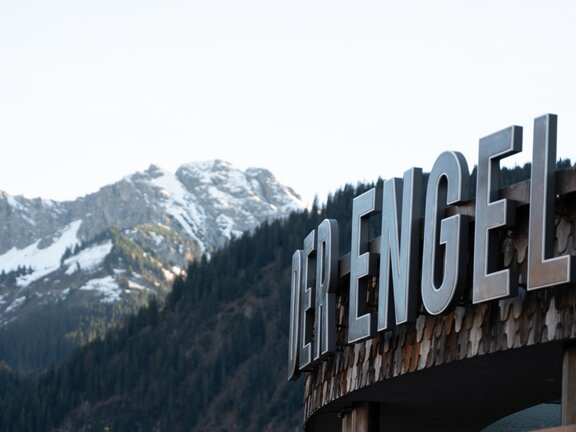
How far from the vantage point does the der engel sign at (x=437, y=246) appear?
23.3m

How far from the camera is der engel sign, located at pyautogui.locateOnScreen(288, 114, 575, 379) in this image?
23.3 meters

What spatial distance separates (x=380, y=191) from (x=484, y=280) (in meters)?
6.47

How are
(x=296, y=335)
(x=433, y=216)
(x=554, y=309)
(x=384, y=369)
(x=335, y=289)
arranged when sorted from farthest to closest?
(x=296, y=335) < (x=335, y=289) < (x=384, y=369) < (x=433, y=216) < (x=554, y=309)

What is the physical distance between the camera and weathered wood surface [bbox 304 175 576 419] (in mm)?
23406

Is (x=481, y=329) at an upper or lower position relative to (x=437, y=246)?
lower

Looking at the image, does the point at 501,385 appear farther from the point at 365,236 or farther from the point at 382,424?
the point at 382,424

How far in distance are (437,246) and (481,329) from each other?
1.85 meters

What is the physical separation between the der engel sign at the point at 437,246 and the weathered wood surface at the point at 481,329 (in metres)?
0.33

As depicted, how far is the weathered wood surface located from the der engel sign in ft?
1.09

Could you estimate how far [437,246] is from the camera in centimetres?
2670

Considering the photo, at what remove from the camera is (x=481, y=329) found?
2559cm

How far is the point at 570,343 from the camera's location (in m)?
23.9

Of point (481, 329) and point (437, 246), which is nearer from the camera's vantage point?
point (481, 329)

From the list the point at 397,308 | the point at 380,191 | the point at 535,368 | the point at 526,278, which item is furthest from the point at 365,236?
the point at 526,278
